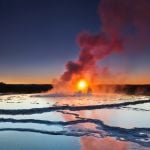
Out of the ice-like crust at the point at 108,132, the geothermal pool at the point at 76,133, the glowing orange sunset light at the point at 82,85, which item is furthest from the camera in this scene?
the glowing orange sunset light at the point at 82,85

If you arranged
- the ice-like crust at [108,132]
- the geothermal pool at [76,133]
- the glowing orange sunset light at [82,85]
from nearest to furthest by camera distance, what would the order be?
the geothermal pool at [76,133] < the ice-like crust at [108,132] < the glowing orange sunset light at [82,85]

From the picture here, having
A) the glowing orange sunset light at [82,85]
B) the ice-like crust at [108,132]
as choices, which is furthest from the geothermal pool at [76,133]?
the glowing orange sunset light at [82,85]

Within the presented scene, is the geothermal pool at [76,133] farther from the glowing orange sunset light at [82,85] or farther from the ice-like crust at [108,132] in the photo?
the glowing orange sunset light at [82,85]

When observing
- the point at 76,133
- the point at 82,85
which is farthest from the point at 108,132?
the point at 82,85

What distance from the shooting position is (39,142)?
34.6 ft

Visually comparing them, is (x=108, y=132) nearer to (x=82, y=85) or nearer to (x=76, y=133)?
(x=76, y=133)

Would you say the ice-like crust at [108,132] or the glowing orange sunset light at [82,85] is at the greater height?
the glowing orange sunset light at [82,85]

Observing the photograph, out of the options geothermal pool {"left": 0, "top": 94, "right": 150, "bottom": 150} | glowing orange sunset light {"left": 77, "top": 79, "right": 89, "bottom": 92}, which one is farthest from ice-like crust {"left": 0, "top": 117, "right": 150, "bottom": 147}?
glowing orange sunset light {"left": 77, "top": 79, "right": 89, "bottom": 92}

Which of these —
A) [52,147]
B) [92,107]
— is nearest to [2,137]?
[52,147]

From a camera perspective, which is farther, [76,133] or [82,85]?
[82,85]

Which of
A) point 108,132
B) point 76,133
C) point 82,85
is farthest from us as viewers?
point 82,85

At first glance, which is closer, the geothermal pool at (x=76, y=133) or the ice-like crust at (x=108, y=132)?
the geothermal pool at (x=76, y=133)

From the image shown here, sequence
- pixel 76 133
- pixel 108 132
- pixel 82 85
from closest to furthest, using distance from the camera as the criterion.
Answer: pixel 76 133, pixel 108 132, pixel 82 85

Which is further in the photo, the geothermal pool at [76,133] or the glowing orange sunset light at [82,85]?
the glowing orange sunset light at [82,85]
